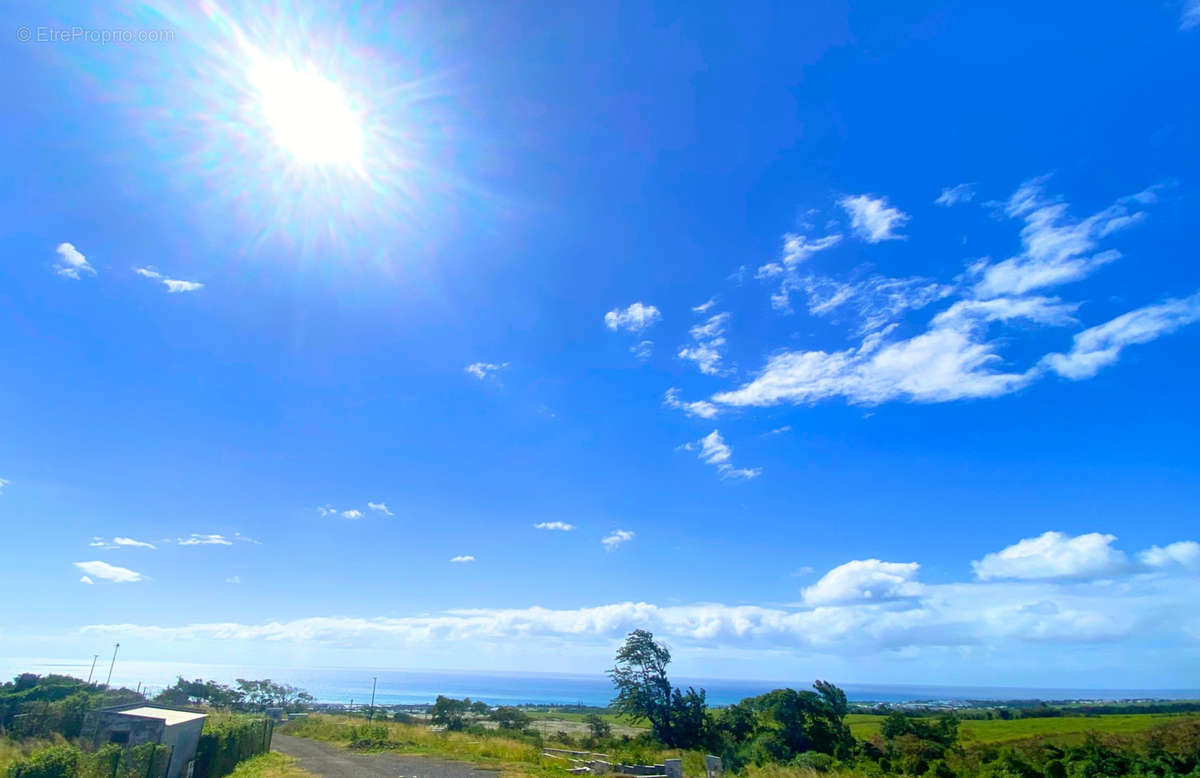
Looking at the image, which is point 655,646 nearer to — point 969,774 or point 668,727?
point 668,727

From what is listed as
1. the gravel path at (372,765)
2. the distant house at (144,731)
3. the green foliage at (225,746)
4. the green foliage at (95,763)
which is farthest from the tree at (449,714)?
the green foliage at (95,763)

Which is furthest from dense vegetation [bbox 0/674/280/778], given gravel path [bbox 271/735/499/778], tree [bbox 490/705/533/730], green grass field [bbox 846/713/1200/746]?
green grass field [bbox 846/713/1200/746]

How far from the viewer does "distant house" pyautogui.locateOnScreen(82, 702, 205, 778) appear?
62.1 feet

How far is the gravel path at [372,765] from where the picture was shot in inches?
889

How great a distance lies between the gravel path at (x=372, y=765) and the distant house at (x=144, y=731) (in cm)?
475

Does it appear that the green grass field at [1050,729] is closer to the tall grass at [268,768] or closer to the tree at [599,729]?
the tree at [599,729]

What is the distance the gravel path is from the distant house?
187 inches

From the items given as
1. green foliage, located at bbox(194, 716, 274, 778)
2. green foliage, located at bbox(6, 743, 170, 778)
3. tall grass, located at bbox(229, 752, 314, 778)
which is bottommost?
tall grass, located at bbox(229, 752, 314, 778)

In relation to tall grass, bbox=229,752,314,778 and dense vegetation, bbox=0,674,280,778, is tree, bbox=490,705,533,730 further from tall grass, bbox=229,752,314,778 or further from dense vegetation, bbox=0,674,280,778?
tall grass, bbox=229,752,314,778

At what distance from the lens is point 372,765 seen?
2523cm

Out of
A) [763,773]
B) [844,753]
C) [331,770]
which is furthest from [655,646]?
[331,770]

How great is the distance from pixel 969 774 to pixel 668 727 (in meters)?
19.2

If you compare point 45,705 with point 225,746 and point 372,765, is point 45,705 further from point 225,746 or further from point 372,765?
point 372,765

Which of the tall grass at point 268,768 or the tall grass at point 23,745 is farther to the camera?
the tall grass at point 268,768
